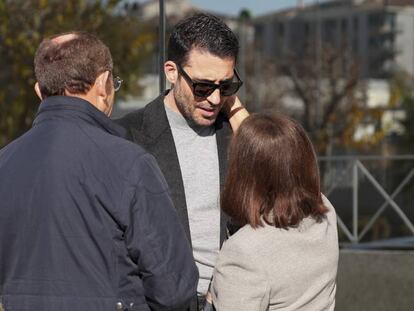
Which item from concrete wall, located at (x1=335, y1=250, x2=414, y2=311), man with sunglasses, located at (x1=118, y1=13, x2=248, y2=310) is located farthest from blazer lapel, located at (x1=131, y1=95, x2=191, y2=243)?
concrete wall, located at (x1=335, y1=250, x2=414, y2=311)

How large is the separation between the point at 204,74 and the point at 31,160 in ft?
2.61

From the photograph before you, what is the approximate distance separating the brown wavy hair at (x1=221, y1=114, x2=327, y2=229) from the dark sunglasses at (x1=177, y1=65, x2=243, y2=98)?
44 centimetres

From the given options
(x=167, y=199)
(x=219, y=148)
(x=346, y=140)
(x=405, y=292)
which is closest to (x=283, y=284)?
(x=167, y=199)

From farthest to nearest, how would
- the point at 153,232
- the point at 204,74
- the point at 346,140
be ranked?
the point at 346,140 < the point at 204,74 < the point at 153,232

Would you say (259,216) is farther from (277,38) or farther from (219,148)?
(277,38)

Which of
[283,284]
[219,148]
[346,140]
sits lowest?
[346,140]

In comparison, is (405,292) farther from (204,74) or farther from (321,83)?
(321,83)

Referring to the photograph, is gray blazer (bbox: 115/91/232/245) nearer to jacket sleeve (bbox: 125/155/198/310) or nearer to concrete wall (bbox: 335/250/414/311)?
jacket sleeve (bbox: 125/155/198/310)

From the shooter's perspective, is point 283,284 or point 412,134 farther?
point 412,134

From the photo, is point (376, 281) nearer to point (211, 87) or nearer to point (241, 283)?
point (211, 87)

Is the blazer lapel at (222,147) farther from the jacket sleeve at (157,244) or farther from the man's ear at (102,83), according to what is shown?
the man's ear at (102,83)

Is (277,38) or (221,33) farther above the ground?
(221,33)

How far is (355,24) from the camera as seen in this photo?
870 inches

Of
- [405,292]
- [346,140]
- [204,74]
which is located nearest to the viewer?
[204,74]
